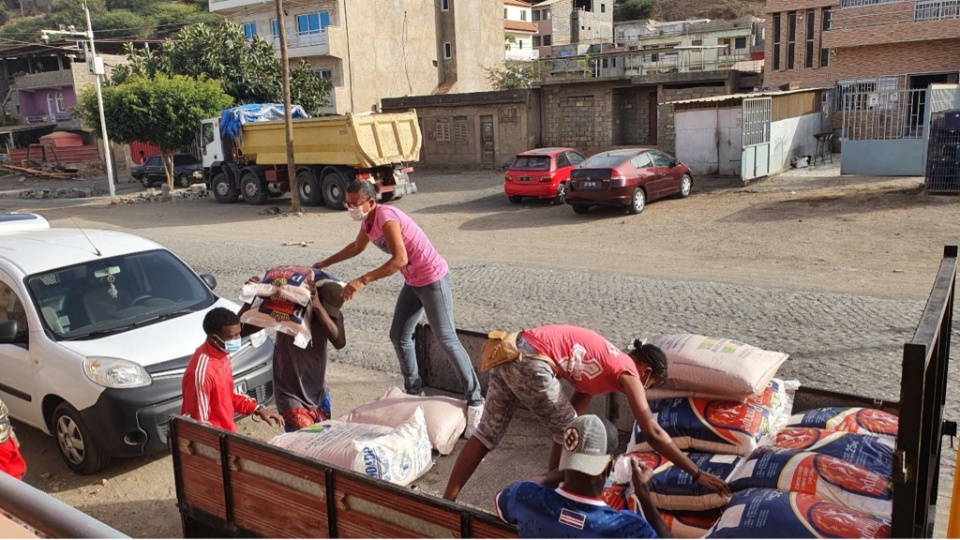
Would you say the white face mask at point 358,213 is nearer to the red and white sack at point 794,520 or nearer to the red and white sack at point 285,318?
the red and white sack at point 285,318

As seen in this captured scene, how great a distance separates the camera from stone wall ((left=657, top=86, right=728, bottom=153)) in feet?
86.8

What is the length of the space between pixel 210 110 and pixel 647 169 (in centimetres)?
1690

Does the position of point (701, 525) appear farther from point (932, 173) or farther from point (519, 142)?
point (519, 142)

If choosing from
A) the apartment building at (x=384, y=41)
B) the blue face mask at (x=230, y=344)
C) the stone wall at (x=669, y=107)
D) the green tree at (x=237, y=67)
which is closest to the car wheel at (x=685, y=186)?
the stone wall at (x=669, y=107)

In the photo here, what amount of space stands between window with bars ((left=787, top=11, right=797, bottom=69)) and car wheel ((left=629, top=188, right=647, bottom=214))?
18418mm

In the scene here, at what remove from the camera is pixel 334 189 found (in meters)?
21.9

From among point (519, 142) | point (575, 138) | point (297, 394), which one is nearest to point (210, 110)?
point (519, 142)

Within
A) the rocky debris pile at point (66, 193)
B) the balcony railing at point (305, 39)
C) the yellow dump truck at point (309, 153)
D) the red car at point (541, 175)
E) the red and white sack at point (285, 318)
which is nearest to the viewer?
the red and white sack at point (285, 318)

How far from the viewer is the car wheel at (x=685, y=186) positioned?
18.8m

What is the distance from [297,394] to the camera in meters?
5.32

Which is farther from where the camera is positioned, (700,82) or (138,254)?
(700,82)

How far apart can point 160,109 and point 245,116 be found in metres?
4.17

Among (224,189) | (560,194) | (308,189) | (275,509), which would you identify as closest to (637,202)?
(560,194)

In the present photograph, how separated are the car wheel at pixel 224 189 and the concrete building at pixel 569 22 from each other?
50058 millimetres
